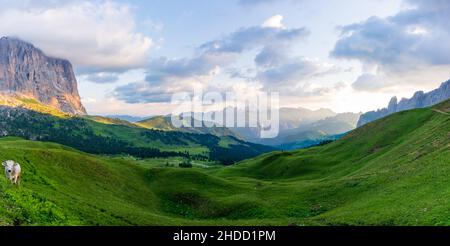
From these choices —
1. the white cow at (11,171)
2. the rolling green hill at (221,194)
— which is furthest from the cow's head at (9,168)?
the rolling green hill at (221,194)

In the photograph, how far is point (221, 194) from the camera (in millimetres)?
71938

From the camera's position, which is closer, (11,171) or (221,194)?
(11,171)

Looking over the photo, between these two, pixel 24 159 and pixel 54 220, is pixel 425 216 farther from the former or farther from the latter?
pixel 24 159

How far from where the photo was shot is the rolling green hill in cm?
3447

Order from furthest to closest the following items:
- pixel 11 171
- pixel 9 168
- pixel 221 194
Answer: pixel 221 194 → pixel 11 171 → pixel 9 168

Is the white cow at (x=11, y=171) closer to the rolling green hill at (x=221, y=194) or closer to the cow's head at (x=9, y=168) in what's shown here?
the cow's head at (x=9, y=168)

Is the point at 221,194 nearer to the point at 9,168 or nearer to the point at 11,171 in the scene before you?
the point at 11,171

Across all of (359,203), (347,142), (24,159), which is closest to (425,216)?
(359,203)

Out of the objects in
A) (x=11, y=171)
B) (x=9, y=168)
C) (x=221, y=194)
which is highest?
(x=9, y=168)

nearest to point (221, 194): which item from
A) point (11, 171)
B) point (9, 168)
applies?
point (11, 171)

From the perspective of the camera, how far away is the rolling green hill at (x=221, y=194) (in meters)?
34.5

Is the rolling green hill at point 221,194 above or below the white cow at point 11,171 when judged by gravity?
below

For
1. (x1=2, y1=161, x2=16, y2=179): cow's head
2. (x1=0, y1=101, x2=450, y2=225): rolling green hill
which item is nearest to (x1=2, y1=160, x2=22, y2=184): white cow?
(x1=2, y1=161, x2=16, y2=179): cow's head
